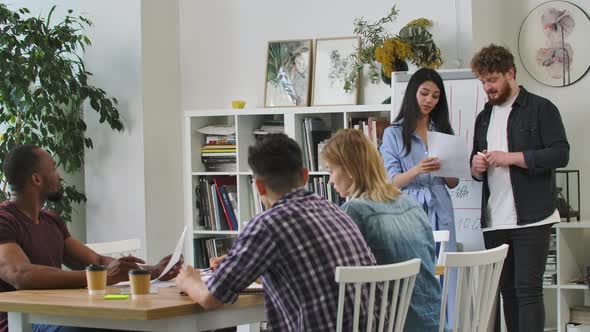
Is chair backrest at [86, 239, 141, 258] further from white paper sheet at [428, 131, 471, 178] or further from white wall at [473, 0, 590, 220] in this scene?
white wall at [473, 0, 590, 220]

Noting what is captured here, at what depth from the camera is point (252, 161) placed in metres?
2.47

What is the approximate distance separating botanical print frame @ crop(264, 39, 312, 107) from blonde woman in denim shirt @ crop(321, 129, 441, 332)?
2.60 metres

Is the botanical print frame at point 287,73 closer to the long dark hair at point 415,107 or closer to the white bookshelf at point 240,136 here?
the white bookshelf at point 240,136

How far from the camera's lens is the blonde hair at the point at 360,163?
2.67 m

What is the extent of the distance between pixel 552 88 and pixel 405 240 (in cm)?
276

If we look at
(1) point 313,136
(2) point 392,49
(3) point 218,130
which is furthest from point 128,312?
(3) point 218,130

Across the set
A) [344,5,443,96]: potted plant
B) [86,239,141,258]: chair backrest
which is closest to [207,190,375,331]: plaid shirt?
[86,239,141,258]: chair backrest

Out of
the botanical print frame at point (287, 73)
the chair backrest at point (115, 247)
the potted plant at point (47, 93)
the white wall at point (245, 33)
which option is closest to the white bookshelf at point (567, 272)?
the white wall at point (245, 33)

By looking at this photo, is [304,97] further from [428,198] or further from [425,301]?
[425,301]

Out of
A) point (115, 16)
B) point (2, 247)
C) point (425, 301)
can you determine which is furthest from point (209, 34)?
point (425, 301)

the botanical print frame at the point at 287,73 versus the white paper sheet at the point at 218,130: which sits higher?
the botanical print frame at the point at 287,73

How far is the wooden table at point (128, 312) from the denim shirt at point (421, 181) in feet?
5.46

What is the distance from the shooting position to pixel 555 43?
5.05m

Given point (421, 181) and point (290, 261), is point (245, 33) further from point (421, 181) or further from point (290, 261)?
point (290, 261)
